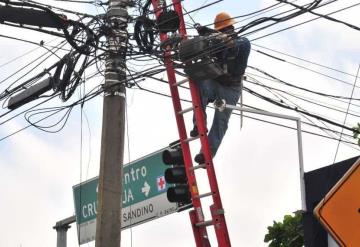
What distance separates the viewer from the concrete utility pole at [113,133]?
30.3ft

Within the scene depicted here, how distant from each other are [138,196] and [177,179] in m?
1.62

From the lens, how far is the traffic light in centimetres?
877

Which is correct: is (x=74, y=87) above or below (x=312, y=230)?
above

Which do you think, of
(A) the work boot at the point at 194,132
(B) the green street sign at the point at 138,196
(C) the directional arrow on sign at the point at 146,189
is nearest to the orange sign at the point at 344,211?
(A) the work boot at the point at 194,132

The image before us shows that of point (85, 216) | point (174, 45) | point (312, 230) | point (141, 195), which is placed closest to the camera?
point (312, 230)

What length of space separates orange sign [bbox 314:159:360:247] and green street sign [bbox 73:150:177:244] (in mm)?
4721

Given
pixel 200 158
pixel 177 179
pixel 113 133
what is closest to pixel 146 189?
pixel 113 133

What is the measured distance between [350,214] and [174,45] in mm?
4949

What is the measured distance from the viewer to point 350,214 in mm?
4914

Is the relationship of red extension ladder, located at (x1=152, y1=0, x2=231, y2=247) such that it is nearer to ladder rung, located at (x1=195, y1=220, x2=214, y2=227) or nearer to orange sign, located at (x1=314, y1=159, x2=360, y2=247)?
ladder rung, located at (x1=195, y1=220, x2=214, y2=227)

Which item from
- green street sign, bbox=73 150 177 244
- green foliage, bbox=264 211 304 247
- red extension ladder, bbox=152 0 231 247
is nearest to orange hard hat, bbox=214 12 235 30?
red extension ladder, bbox=152 0 231 247

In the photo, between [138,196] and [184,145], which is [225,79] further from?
[138,196]

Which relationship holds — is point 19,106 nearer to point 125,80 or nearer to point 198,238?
point 125,80

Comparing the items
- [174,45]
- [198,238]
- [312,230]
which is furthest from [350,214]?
[174,45]
